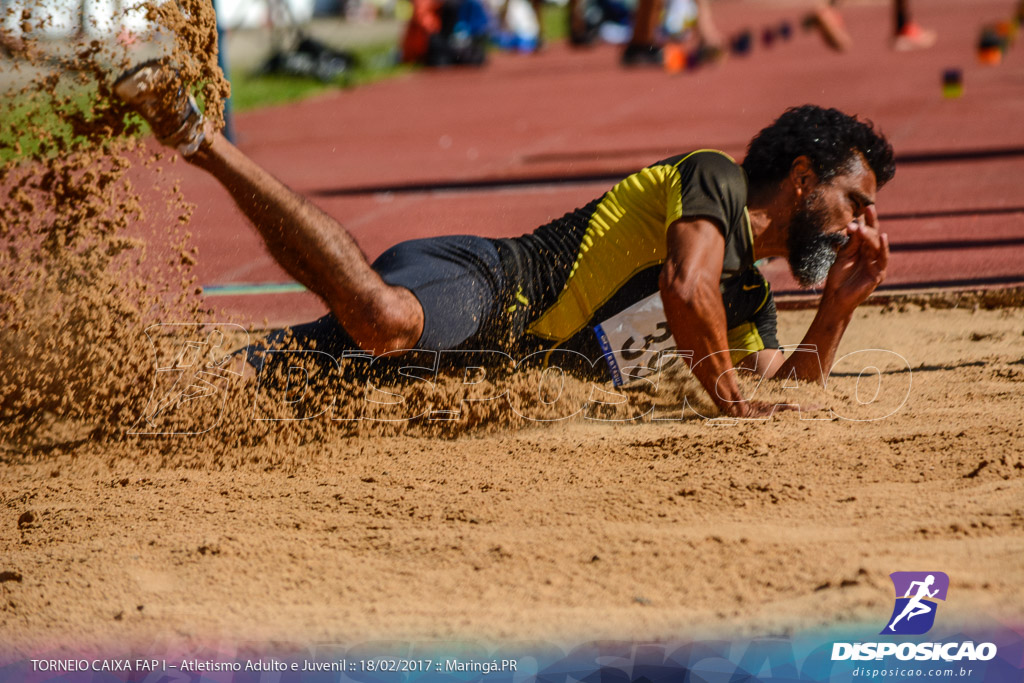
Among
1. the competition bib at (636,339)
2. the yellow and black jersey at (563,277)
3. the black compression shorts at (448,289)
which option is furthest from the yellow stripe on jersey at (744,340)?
the black compression shorts at (448,289)

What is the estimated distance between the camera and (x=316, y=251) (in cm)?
288

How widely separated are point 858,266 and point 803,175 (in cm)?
38

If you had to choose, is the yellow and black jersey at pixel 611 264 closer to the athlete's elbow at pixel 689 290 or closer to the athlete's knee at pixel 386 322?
the athlete's elbow at pixel 689 290

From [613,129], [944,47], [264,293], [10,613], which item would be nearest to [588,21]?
[944,47]

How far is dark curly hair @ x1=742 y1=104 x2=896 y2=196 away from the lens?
9.78 feet

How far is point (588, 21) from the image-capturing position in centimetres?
1805

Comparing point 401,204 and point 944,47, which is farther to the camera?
point 944,47

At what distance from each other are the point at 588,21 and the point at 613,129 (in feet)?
29.9

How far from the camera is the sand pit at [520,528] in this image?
2137mm

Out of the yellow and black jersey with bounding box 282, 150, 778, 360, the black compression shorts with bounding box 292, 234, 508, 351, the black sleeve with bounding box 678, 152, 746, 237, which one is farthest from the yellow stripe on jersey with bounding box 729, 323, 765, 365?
the black compression shorts with bounding box 292, 234, 508, 351

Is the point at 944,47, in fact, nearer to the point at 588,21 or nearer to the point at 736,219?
the point at 588,21

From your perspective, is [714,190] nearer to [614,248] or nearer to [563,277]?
[614,248]

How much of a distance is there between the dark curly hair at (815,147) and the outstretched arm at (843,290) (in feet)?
0.57

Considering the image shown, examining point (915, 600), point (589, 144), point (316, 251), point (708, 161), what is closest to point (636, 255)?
point (708, 161)
